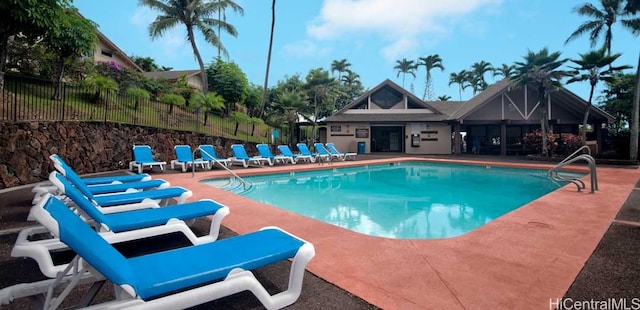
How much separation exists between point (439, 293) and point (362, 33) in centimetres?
3446

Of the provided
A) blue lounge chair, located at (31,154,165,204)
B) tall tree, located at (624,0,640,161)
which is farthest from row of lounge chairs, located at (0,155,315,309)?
tall tree, located at (624,0,640,161)

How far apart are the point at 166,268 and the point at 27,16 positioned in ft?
26.5

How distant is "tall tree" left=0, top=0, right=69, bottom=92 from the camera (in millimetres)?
6734

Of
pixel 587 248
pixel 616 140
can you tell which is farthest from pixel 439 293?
pixel 616 140

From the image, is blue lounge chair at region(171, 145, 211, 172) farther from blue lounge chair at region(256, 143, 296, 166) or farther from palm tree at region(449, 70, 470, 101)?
palm tree at region(449, 70, 470, 101)

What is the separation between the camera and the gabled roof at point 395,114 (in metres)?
23.4

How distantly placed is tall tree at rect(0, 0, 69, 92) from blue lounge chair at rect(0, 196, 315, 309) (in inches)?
284

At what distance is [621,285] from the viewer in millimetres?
2559

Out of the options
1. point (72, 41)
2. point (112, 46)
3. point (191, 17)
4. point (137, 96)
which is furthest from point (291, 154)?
point (112, 46)

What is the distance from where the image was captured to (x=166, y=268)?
6.95 ft

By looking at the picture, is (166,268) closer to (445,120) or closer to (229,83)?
(445,120)

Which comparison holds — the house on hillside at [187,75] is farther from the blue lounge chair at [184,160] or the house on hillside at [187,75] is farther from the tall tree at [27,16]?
the tall tree at [27,16]

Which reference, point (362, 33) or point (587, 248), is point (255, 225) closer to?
point (587, 248)

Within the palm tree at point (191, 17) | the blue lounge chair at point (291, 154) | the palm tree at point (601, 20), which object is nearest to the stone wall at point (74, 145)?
the blue lounge chair at point (291, 154)
